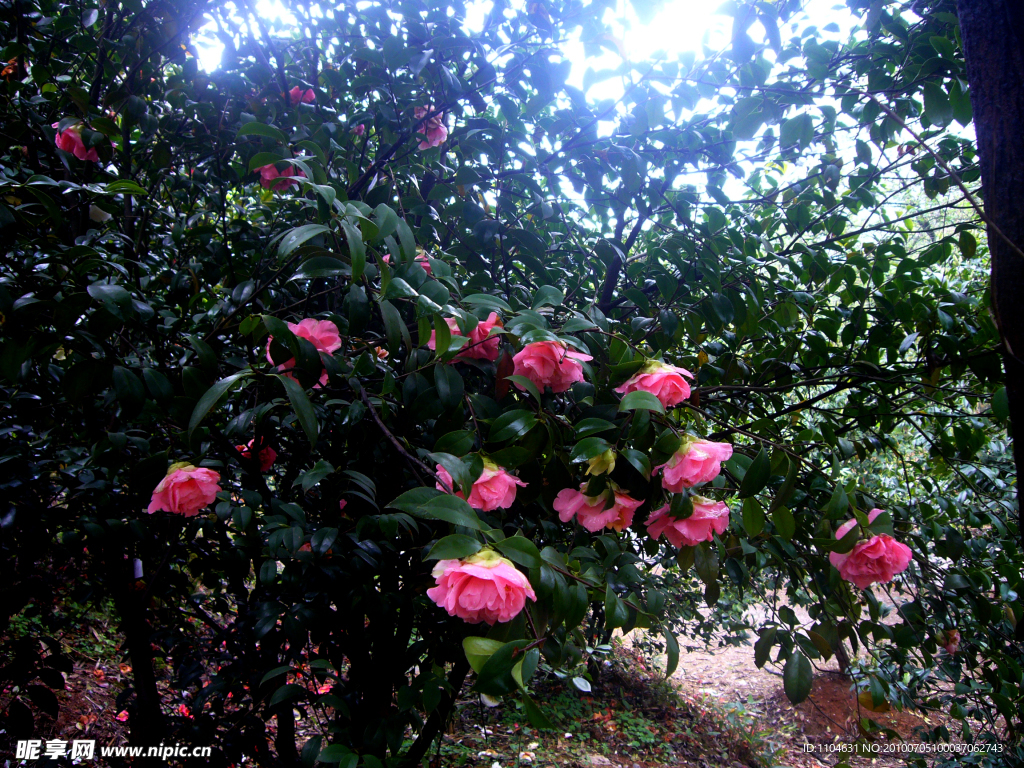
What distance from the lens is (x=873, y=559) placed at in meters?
0.81

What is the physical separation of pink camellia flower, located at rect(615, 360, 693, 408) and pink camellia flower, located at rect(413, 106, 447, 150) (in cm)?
86

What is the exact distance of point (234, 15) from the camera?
151cm

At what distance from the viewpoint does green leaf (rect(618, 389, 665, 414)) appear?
0.61 meters

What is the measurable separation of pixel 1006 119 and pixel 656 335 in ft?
2.03

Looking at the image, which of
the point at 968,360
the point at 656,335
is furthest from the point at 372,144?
the point at 968,360

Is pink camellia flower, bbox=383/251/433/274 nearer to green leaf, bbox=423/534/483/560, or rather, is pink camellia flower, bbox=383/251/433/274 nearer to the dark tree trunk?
green leaf, bbox=423/534/483/560

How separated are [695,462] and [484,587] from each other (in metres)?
0.30

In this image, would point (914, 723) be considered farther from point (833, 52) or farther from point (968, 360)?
point (833, 52)

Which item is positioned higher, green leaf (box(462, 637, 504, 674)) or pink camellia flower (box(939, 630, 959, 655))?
green leaf (box(462, 637, 504, 674))

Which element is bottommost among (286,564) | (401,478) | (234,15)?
(286,564)

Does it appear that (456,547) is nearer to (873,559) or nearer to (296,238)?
(296,238)

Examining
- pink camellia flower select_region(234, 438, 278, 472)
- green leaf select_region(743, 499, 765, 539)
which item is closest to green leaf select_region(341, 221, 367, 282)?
green leaf select_region(743, 499, 765, 539)

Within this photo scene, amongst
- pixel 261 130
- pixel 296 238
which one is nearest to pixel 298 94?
pixel 261 130

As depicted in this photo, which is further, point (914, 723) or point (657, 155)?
point (914, 723)
